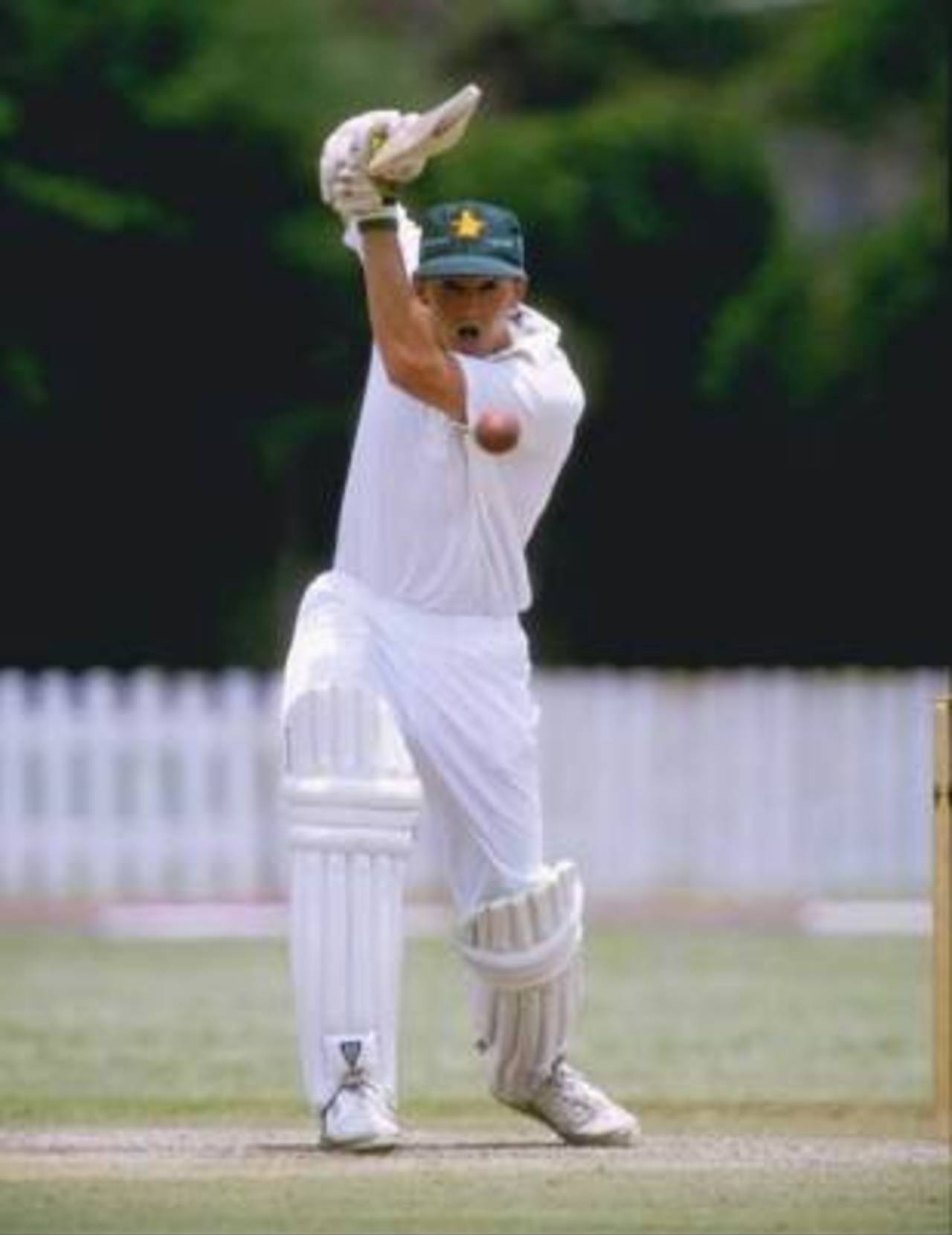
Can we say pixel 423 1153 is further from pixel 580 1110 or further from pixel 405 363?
pixel 405 363

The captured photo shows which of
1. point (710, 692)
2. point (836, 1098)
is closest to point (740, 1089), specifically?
point (836, 1098)

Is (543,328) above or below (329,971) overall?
above

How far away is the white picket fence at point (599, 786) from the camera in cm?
2347

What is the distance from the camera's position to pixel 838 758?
24.0 metres

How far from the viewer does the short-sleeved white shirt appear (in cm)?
947

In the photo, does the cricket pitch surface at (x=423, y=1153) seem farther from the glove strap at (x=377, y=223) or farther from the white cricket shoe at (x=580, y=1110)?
the glove strap at (x=377, y=223)

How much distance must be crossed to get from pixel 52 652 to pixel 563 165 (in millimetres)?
4304

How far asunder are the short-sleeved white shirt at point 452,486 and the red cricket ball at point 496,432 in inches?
3.5

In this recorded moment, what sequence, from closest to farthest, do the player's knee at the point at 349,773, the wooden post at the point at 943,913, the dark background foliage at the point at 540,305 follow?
the player's knee at the point at 349,773 < the wooden post at the point at 943,913 < the dark background foliage at the point at 540,305

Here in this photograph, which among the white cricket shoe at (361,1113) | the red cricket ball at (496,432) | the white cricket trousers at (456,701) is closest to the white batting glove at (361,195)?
the red cricket ball at (496,432)

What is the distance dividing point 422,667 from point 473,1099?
124 inches

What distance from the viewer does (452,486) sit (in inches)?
373

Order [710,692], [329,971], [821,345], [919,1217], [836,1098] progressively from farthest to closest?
1. [821,345]
2. [710,692]
3. [836,1098]
4. [329,971]
5. [919,1217]

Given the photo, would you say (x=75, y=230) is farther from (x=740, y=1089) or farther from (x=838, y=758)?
(x=740, y=1089)
